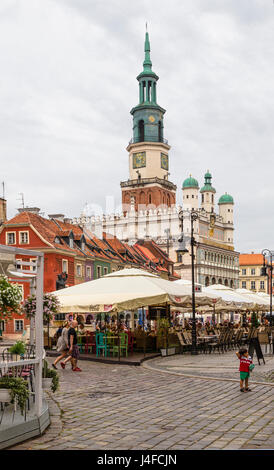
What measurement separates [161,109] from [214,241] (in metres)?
27.7

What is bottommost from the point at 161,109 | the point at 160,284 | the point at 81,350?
the point at 81,350

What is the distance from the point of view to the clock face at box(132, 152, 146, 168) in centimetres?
11194

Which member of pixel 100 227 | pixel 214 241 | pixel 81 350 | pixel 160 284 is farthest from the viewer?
pixel 214 241

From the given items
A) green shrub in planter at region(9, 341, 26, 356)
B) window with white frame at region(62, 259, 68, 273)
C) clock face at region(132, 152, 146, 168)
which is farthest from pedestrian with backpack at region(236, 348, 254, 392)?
clock face at region(132, 152, 146, 168)

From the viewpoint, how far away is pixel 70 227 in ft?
191

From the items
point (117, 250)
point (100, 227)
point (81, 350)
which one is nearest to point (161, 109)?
point (100, 227)

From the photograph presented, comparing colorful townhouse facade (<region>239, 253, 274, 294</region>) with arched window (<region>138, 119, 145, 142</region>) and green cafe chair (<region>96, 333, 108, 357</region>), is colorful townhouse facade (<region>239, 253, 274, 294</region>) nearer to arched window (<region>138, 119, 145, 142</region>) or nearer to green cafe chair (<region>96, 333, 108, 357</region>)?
arched window (<region>138, 119, 145, 142</region>)

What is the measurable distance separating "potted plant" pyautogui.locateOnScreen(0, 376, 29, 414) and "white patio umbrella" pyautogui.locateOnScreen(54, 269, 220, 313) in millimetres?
11299

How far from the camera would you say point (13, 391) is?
7934 mm

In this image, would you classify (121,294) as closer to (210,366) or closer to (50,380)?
(210,366)

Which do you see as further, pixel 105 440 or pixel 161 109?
pixel 161 109
